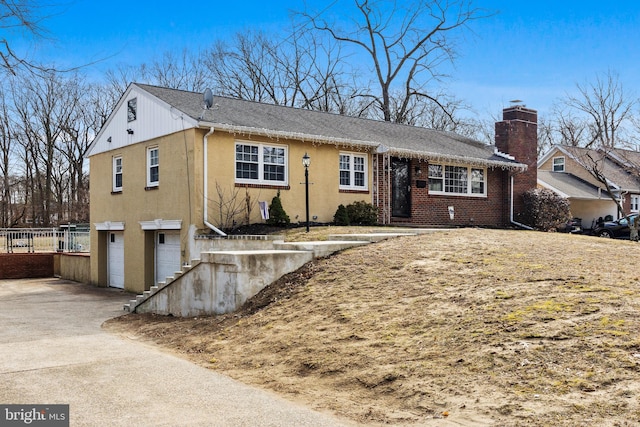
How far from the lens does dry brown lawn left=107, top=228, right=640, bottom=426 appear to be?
5.51 metres

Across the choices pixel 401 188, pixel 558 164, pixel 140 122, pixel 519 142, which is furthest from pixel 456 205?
pixel 558 164

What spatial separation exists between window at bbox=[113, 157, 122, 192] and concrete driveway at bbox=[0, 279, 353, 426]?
952 cm

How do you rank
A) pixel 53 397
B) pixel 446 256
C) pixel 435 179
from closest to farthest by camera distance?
1. pixel 53 397
2. pixel 446 256
3. pixel 435 179

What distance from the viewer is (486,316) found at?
24.1 ft

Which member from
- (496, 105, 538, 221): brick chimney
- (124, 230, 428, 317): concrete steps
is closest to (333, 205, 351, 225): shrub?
(124, 230, 428, 317): concrete steps

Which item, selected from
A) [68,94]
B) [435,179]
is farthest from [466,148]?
[68,94]

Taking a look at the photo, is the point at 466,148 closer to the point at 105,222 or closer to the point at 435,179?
the point at 435,179

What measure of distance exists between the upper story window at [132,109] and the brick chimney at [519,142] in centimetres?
1409

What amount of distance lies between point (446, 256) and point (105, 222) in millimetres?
14992

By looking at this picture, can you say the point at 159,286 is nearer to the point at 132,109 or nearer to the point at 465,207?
the point at 132,109

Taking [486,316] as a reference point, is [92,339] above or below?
below

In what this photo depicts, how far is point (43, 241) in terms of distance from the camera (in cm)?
2694

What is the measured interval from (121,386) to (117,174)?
608 inches

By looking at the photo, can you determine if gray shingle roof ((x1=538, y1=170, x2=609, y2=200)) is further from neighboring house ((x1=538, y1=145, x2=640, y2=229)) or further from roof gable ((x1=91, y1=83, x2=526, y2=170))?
roof gable ((x1=91, y1=83, x2=526, y2=170))
